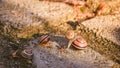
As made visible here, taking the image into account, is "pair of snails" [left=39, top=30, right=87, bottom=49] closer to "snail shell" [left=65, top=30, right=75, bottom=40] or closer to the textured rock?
"snail shell" [left=65, top=30, right=75, bottom=40]

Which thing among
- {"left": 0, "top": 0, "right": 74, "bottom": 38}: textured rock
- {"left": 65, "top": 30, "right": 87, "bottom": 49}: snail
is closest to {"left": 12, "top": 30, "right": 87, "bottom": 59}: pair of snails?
{"left": 65, "top": 30, "right": 87, "bottom": 49}: snail

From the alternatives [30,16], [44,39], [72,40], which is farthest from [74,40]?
[30,16]

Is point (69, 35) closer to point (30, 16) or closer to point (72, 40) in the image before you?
point (72, 40)

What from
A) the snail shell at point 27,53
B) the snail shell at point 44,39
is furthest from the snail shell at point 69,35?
the snail shell at point 27,53

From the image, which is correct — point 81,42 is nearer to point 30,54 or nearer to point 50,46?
point 50,46

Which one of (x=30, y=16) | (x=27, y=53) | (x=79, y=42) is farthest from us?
(x=30, y=16)

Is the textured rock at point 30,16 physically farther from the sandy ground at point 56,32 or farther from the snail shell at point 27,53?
the snail shell at point 27,53
